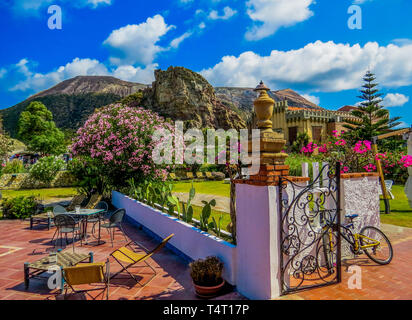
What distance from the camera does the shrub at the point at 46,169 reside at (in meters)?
19.5

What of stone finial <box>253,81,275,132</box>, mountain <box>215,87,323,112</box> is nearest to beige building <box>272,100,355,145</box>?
stone finial <box>253,81,275,132</box>

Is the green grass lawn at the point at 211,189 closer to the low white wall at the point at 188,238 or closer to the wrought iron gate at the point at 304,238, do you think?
the low white wall at the point at 188,238

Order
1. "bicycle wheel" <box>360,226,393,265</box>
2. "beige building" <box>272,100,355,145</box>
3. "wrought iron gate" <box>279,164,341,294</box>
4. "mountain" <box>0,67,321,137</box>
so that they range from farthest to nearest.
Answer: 1. "mountain" <box>0,67,321,137</box>
2. "beige building" <box>272,100,355,145</box>
3. "bicycle wheel" <box>360,226,393,265</box>
4. "wrought iron gate" <box>279,164,341,294</box>

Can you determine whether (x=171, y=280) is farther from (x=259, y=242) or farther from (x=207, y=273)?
(x=259, y=242)

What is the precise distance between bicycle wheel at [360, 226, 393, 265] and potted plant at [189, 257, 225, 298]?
2.32 m

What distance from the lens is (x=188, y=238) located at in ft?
15.6

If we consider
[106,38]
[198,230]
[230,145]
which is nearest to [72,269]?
[198,230]

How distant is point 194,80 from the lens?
5697 centimetres

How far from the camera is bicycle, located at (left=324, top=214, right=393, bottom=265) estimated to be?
4012mm

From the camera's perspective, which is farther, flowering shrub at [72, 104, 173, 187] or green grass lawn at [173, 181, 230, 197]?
green grass lawn at [173, 181, 230, 197]

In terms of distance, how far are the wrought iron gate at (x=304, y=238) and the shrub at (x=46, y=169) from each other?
2013 centimetres

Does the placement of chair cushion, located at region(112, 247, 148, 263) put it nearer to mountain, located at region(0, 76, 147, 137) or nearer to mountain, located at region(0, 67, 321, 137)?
mountain, located at region(0, 67, 321, 137)

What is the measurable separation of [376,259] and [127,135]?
8309mm
